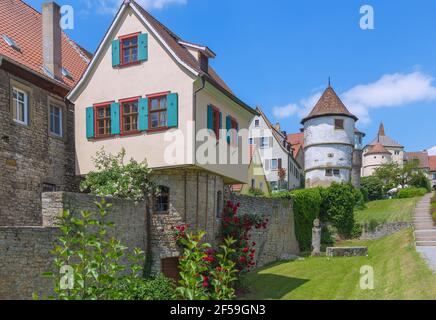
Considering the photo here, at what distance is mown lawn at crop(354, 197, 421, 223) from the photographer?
41.6 m

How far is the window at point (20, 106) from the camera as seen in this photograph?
16.4 m

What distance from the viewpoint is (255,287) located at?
2064 centimetres

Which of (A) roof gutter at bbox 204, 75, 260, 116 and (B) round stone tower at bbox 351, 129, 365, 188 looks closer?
(A) roof gutter at bbox 204, 75, 260, 116

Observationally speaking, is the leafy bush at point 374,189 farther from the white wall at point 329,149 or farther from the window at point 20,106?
the window at point 20,106

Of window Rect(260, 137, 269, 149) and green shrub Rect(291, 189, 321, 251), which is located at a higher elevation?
window Rect(260, 137, 269, 149)

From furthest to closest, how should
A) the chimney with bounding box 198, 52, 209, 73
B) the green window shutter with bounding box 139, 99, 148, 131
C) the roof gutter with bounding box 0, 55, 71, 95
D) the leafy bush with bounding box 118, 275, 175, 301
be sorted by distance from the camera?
the chimney with bounding box 198, 52, 209, 73
the green window shutter with bounding box 139, 99, 148, 131
the roof gutter with bounding box 0, 55, 71, 95
the leafy bush with bounding box 118, 275, 175, 301

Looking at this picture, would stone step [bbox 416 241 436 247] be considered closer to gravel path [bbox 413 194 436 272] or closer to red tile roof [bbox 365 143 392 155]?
gravel path [bbox 413 194 436 272]

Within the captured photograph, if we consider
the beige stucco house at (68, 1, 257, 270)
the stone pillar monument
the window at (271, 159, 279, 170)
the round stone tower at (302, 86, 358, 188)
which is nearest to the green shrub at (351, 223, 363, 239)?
the round stone tower at (302, 86, 358, 188)

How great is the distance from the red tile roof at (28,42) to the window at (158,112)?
14.2ft

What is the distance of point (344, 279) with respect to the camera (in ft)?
68.3

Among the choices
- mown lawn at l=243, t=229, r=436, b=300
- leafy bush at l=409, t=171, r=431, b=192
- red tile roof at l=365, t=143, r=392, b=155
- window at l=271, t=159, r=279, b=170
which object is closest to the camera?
mown lawn at l=243, t=229, r=436, b=300

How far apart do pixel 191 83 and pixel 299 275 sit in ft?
38.7

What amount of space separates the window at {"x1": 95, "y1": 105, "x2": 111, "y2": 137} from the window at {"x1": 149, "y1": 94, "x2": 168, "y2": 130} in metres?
2.11

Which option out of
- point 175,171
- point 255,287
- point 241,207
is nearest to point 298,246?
point 241,207
